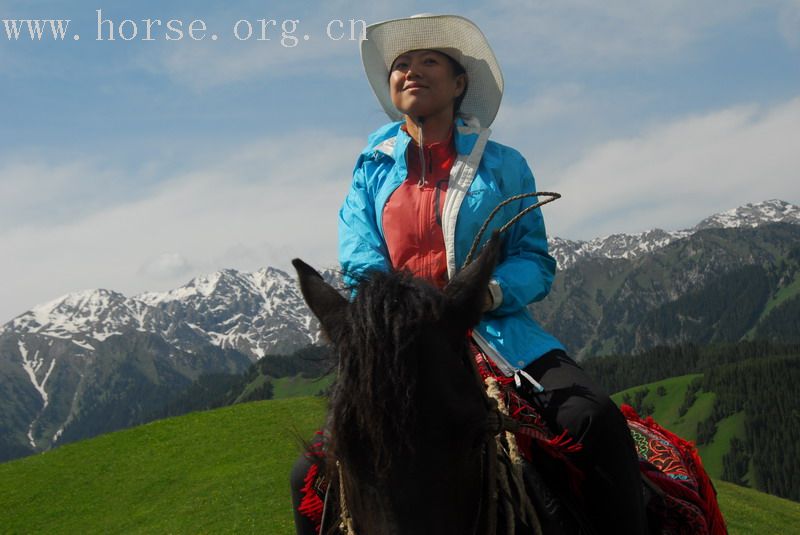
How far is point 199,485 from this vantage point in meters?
20.7

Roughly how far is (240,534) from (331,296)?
14740 millimetres

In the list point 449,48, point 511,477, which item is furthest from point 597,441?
point 449,48

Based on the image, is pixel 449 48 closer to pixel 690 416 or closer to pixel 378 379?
pixel 378 379

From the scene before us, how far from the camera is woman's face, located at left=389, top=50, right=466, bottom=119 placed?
4.28m

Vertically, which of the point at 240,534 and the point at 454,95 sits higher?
the point at 454,95

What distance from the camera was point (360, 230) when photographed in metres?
4.20

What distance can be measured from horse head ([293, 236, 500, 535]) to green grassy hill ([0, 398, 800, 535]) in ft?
44.3

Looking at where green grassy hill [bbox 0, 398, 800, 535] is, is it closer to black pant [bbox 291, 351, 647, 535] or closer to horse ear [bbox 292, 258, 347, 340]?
black pant [bbox 291, 351, 647, 535]

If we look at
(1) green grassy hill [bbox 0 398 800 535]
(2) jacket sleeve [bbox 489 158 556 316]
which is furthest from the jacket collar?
(1) green grassy hill [bbox 0 398 800 535]

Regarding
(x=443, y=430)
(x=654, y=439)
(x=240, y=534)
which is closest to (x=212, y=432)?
(x=240, y=534)

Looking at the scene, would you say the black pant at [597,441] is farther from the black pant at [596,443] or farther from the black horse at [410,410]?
the black horse at [410,410]

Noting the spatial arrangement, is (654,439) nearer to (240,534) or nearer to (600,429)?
(600,429)

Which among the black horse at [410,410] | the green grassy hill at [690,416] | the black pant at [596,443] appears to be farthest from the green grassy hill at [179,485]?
the green grassy hill at [690,416]

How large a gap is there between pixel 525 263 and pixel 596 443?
3.55ft
